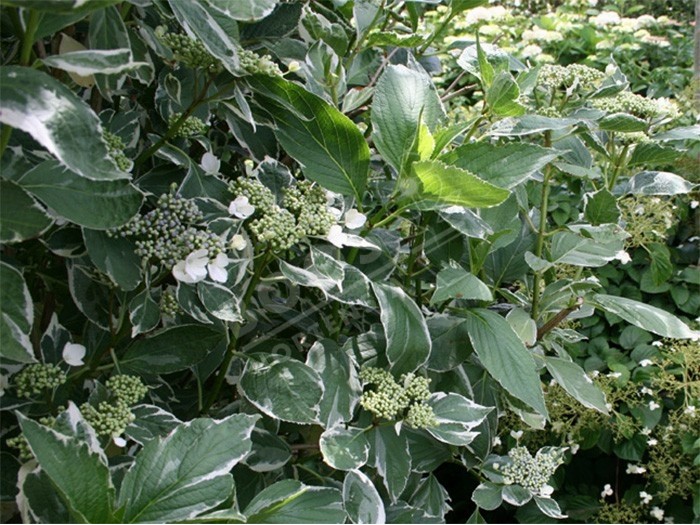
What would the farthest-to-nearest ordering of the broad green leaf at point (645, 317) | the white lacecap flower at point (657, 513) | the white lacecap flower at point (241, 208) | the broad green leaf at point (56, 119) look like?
the white lacecap flower at point (657, 513) < the broad green leaf at point (645, 317) < the white lacecap flower at point (241, 208) < the broad green leaf at point (56, 119)

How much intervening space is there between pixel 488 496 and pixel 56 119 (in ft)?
2.48

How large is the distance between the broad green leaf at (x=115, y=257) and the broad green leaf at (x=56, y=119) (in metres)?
0.16

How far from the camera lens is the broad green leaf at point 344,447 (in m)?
0.74

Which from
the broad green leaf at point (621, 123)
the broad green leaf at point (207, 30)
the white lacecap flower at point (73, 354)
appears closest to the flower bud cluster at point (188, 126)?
the broad green leaf at point (207, 30)

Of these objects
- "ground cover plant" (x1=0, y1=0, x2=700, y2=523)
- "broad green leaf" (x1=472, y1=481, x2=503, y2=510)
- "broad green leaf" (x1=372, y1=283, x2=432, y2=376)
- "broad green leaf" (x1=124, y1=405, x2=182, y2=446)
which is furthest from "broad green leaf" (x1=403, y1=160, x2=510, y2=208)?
"broad green leaf" (x1=472, y1=481, x2=503, y2=510)

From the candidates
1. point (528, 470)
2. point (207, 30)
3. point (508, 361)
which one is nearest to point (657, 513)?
point (528, 470)

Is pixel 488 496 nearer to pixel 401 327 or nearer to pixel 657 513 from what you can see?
pixel 401 327

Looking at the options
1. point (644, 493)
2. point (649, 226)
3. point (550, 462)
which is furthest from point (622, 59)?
point (550, 462)

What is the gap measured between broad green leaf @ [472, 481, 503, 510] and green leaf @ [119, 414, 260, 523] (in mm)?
486

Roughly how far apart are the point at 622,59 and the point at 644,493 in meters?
2.31

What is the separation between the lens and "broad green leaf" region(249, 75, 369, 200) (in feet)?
2.43

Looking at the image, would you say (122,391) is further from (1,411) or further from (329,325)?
(329,325)

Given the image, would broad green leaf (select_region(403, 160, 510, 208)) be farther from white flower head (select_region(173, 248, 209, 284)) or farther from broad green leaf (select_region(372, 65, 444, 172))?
white flower head (select_region(173, 248, 209, 284))

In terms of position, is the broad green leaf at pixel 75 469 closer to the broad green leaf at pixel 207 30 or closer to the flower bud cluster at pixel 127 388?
the flower bud cluster at pixel 127 388
